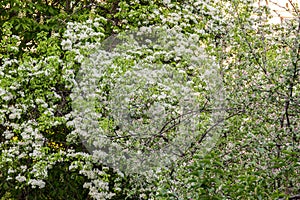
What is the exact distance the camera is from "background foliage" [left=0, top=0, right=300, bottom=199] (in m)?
3.51

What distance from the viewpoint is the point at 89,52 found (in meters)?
5.11

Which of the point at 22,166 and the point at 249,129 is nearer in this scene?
the point at 249,129

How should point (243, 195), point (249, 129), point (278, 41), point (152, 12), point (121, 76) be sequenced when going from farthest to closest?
point (152, 12), point (121, 76), point (278, 41), point (249, 129), point (243, 195)

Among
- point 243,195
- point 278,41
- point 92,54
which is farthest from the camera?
point 92,54

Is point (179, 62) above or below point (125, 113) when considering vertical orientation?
above

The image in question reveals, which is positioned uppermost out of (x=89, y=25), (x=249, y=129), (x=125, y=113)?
(x=89, y=25)

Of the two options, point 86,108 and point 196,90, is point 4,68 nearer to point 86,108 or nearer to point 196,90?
point 86,108

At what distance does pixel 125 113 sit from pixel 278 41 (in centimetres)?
161

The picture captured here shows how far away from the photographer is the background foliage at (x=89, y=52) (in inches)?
138

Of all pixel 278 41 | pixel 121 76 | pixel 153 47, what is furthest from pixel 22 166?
pixel 278 41

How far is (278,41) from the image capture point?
4.29 m

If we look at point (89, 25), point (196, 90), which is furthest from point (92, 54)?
point (196, 90)

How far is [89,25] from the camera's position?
17.5 ft

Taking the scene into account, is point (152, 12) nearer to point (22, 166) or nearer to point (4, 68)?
point (4, 68)
